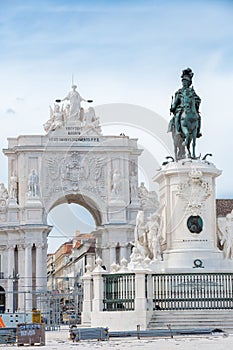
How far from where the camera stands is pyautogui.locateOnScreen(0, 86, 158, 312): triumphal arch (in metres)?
78.9

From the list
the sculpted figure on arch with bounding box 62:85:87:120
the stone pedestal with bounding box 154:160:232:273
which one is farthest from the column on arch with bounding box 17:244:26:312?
the stone pedestal with bounding box 154:160:232:273

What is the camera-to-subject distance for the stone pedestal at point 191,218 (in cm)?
2856

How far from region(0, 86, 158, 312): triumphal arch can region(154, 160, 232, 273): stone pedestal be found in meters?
49.4

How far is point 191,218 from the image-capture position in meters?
28.8

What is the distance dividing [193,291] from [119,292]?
2199mm

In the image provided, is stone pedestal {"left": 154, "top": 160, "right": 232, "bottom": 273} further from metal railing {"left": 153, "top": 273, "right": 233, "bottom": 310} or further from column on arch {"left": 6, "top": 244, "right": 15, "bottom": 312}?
column on arch {"left": 6, "top": 244, "right": 15, "bottom": 312}

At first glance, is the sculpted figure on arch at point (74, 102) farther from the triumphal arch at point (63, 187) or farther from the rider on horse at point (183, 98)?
the rider on horse at point (183, 98)

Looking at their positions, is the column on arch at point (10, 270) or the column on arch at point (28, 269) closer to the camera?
the column on arch at point (28, 269)

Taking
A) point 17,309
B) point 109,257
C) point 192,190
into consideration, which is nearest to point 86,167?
point 109,257

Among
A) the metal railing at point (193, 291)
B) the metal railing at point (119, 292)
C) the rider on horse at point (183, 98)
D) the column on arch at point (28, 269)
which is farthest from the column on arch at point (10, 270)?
the metal railing at point (193, 291)

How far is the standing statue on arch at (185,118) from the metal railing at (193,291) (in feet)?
12.8

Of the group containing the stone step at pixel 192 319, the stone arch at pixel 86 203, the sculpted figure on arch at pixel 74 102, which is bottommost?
the stone step at pixel 192 319

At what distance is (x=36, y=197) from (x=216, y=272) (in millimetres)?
51923

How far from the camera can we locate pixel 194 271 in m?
28.0
